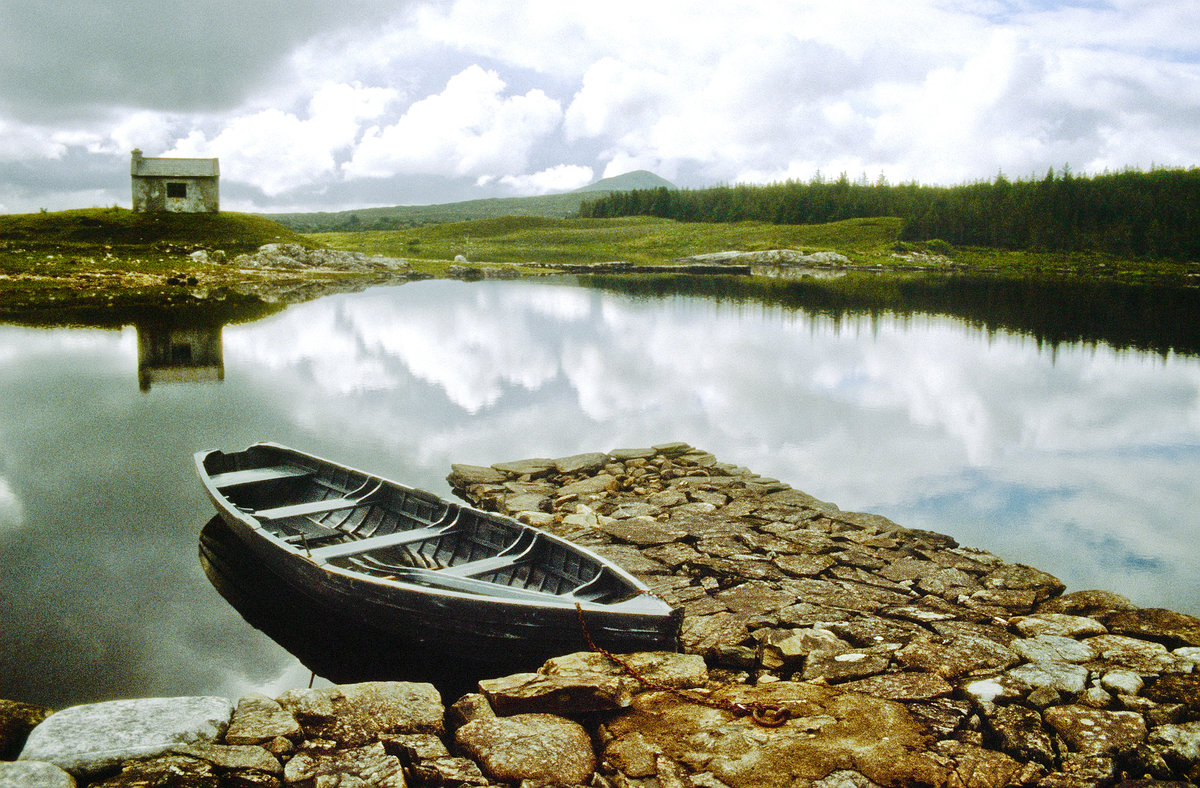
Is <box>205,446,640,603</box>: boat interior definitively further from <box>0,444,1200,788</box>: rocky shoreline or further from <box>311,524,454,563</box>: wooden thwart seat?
<box>0,444,1200,788</box>: rocky shoreline

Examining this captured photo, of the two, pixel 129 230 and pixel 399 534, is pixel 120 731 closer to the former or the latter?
pixel 399 534

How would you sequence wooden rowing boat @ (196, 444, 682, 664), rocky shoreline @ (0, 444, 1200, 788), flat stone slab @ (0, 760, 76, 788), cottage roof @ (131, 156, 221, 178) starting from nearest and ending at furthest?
flat stone slab @ (0, 760, 76, 788) → rocky shoreline @ (0, 444, 1200, 788) → wooden rowing boat @ (196, 444, 682, 664) → cottage roof @ (131, 156, 221, 178)

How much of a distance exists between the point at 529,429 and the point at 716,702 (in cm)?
1732

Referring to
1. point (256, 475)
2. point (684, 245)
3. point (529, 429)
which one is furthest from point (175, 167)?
point (684, 245)

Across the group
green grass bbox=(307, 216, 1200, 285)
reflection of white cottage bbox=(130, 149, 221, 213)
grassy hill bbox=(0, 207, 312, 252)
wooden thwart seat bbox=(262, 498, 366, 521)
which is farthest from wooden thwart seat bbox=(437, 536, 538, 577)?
reflection of white cottage bbox=(130, 149, 221, 213)

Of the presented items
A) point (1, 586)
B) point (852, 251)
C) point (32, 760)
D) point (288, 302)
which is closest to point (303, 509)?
point (1, 586)

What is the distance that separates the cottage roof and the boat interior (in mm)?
83922

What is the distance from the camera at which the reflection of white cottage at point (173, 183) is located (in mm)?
Result: 85688

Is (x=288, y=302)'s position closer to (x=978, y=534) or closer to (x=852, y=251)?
(x=978, y=534)

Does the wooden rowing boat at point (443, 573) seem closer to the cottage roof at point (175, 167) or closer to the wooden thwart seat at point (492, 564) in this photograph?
the wooden thwart seat at point (492, 564)

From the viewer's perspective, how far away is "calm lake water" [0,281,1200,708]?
12805mm

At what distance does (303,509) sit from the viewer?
1342 cm

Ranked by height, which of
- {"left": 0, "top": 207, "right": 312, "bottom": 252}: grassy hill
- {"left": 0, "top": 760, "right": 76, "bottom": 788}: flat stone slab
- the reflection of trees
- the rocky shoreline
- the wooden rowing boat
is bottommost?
the rocky shoreline

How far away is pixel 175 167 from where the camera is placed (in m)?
86.1
